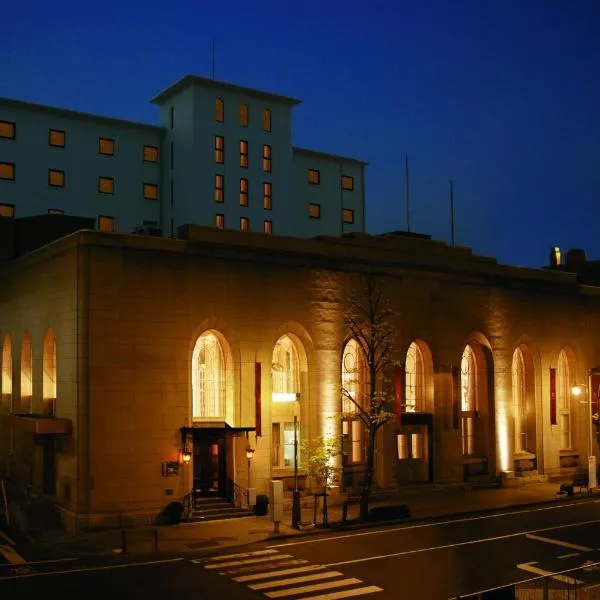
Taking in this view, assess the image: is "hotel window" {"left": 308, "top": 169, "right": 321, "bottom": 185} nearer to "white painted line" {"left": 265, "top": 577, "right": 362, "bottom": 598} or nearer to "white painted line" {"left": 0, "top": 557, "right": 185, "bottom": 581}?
"white painted line" {"left": 0, "top": 557, "right": 185, "bottom": 581}

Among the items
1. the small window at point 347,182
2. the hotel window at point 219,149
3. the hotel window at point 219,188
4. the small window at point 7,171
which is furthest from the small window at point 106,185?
the small window at point 347,182

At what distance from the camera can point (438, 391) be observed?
44188mm

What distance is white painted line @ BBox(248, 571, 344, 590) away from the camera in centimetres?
2402

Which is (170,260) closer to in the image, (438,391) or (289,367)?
(289,367)

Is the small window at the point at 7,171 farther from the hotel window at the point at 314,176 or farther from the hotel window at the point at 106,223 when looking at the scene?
the hotel window at the point at 314,176

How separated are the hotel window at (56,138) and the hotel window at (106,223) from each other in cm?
655

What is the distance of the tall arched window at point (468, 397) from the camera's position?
46406 mm

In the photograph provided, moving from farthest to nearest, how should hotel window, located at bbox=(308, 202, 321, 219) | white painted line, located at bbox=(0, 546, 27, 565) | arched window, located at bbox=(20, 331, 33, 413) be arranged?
hotel window, located at bbox=(308, 202, 321, 219), arched window, located at bbox=(20, 331, 33, 413), white painted line, located at bbox=(0, 546, 27, 565)


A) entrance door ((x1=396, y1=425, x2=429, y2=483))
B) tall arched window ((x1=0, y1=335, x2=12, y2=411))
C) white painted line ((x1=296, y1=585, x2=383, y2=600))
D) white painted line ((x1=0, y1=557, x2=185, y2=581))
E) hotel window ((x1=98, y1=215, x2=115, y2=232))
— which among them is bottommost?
white painted line ((x1=296, y1=585, x2=383, y2=600))

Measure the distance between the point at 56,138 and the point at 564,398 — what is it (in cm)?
4368

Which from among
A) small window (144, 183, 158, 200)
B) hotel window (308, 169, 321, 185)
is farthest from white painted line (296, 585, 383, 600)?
hotel window (308, 169, 321, 185)

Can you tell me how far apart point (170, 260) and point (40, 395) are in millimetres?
8738

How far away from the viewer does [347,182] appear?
276 ft

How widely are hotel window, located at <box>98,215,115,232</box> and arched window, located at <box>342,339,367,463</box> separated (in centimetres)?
3553
